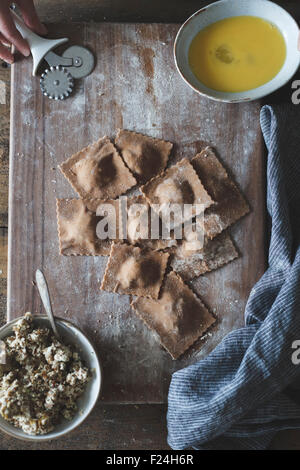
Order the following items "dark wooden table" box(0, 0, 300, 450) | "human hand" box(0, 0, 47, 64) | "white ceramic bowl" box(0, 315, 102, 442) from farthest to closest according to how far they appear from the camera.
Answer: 1. "dark wooden table" box(0, 0, 300, 450)
2. "human hand" box(0, 0, 47, 64)
3. "white ceramic bowl" box(0, 315, 102, 442)

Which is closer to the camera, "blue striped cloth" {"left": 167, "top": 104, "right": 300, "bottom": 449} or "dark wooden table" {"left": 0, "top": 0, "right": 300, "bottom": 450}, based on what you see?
"blue striped cloth" {"left": 167, "top": 104, "right": 300, "bottom": 449}

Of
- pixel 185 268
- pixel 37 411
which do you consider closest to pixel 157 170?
pixel 185 268

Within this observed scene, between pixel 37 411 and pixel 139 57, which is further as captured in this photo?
pixel 139 57

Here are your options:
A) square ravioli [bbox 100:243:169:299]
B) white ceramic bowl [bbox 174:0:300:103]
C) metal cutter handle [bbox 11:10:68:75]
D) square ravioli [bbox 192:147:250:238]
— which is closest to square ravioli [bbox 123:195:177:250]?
square ravioli [bbox 100:243:169:299]

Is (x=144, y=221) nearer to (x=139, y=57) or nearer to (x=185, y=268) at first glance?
(x=185, y=268)

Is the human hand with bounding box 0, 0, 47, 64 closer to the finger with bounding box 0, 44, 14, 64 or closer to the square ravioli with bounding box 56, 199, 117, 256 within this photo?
the finger with bounding box 0, 44, 14, 64

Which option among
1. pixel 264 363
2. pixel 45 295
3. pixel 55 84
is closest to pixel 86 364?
pixel 45 295

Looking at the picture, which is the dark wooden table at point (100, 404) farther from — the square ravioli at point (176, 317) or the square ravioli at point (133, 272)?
the square ravioli at point (133, 272)
